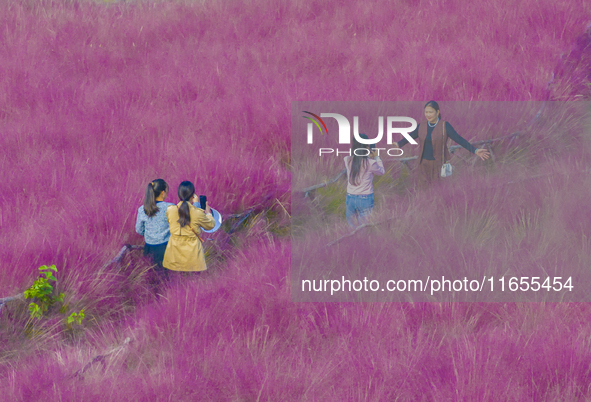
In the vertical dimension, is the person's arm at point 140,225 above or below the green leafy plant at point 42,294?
above

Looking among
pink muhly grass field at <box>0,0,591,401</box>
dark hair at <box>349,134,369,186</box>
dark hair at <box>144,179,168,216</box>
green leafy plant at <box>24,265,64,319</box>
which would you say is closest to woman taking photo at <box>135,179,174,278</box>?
dark hair at <box>144,179,168,216</box>

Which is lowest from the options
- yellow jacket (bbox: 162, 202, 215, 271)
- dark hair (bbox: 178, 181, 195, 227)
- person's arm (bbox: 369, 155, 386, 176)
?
yellow jacket (bbox: 162, 202, 215, 271)

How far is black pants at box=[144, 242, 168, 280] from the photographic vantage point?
3302 mm

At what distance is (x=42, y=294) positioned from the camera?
9.73ft

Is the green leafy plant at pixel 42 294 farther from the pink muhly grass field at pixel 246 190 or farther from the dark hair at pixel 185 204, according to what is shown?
the dark hair at pixel 185 204

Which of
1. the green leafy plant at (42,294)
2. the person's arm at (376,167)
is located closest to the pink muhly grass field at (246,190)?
the green leafy plant at (42,294)

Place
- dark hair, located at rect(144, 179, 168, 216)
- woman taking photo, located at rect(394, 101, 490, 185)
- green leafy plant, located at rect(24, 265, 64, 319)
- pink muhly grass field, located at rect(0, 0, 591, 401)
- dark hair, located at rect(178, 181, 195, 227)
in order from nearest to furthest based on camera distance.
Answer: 1. pink muhly grass field, located at rect(0, 0, 591, 401)
2. green leafy plant, located at rect(24, 265, 64, 319)
3. dark hair, located at rect(178, 181, 195, 227)
4. dark hair, located at rect(144, 179, 168, 216)
5. woman taking photo, located at rect(394, 101, 490, 185)

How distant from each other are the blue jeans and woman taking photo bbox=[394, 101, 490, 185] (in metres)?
0.65

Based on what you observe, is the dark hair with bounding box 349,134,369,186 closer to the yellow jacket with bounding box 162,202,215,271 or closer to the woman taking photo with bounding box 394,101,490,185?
the woman taking photo with bounding box 394,101,490,185

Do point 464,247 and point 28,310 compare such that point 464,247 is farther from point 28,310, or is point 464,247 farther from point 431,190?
point 28,310

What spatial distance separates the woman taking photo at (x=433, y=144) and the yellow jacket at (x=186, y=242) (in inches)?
68.1

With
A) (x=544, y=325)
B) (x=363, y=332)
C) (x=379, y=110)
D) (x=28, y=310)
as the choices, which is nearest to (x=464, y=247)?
(x=544, y=325)

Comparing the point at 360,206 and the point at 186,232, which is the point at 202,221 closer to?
the point at 186,232

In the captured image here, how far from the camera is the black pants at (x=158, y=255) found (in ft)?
10.8
